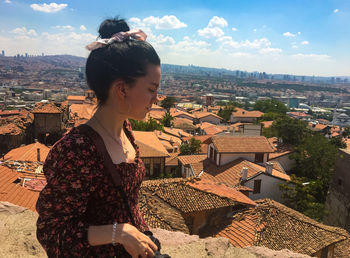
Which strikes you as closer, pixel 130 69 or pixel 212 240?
pixel 130 69

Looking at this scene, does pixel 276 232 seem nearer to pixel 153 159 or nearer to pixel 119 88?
pixel 119 88

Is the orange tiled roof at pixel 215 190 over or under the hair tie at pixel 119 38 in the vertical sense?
under

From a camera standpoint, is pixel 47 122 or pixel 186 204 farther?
pixel 47 122

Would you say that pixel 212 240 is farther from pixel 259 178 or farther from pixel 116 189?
pixel 259 178

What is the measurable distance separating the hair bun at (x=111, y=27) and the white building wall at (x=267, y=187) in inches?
596

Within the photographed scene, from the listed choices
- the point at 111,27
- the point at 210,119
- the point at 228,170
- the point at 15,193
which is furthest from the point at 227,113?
the point at 111,27

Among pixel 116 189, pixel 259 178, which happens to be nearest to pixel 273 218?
pixel 259 178

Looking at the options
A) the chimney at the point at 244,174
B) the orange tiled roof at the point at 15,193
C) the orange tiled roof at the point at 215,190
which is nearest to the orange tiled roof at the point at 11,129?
the orange tiled roof at the point at 215,190

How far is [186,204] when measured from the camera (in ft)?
29.8

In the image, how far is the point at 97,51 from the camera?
1.40 m

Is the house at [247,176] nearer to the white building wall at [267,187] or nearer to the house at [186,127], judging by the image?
the white building wall at [267,187]

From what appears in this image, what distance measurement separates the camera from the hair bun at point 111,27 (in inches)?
60.6

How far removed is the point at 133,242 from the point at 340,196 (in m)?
20.5

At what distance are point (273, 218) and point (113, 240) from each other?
9.81 meters
